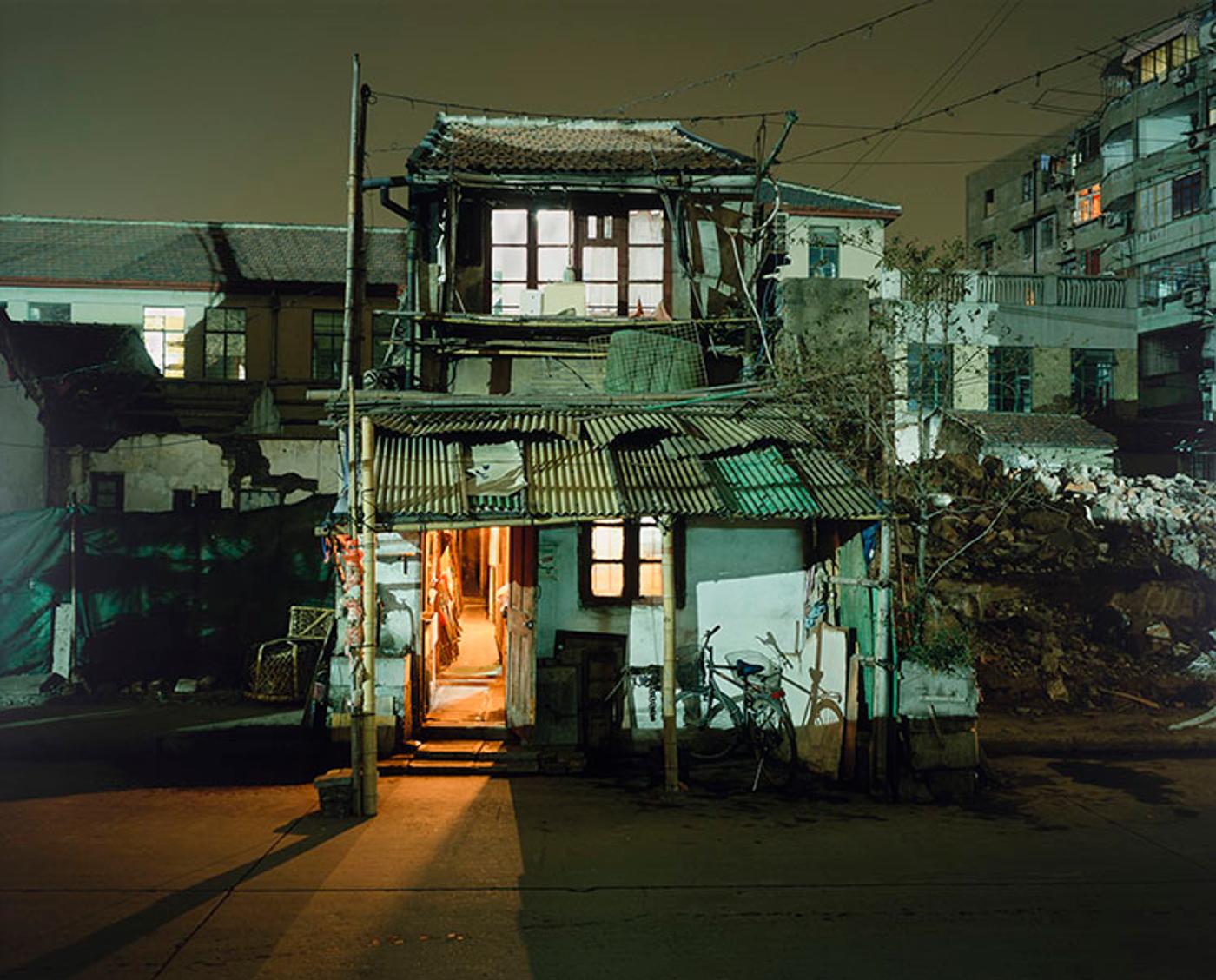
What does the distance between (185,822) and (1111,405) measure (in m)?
33.1

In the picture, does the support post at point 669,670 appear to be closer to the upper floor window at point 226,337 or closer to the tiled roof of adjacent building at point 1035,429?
the tiled roof of adjacent building at point 1035,429

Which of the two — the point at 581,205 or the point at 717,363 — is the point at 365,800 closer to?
the point at 717,363

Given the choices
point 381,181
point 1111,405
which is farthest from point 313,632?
point 1111,405

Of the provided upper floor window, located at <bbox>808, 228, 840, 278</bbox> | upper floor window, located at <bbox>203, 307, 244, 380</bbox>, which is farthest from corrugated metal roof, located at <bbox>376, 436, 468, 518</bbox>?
upper floor window, located at <bbox>808, 228, 840, 278</bbox>

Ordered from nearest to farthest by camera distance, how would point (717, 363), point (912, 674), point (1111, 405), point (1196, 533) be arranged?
point (912, 674), point (717, 363), point (1196, 533), point (1111, 405)

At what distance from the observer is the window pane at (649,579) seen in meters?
12.8

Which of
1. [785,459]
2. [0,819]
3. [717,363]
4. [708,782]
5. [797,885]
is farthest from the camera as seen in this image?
[717,363]

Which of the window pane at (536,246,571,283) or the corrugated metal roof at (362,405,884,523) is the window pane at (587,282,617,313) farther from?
the corrugated metal roof at (362,405,884,523)

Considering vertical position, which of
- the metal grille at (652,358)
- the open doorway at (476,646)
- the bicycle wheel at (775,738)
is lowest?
the bicycle wheel at (775,738)

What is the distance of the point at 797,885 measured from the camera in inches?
314

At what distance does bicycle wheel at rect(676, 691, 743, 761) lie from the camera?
12211mm

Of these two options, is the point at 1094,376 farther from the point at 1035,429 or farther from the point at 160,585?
the point at 160,585

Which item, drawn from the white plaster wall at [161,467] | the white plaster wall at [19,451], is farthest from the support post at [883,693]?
the white plaster wall at [161,467]

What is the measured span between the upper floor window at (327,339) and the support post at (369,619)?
66.3 feet
